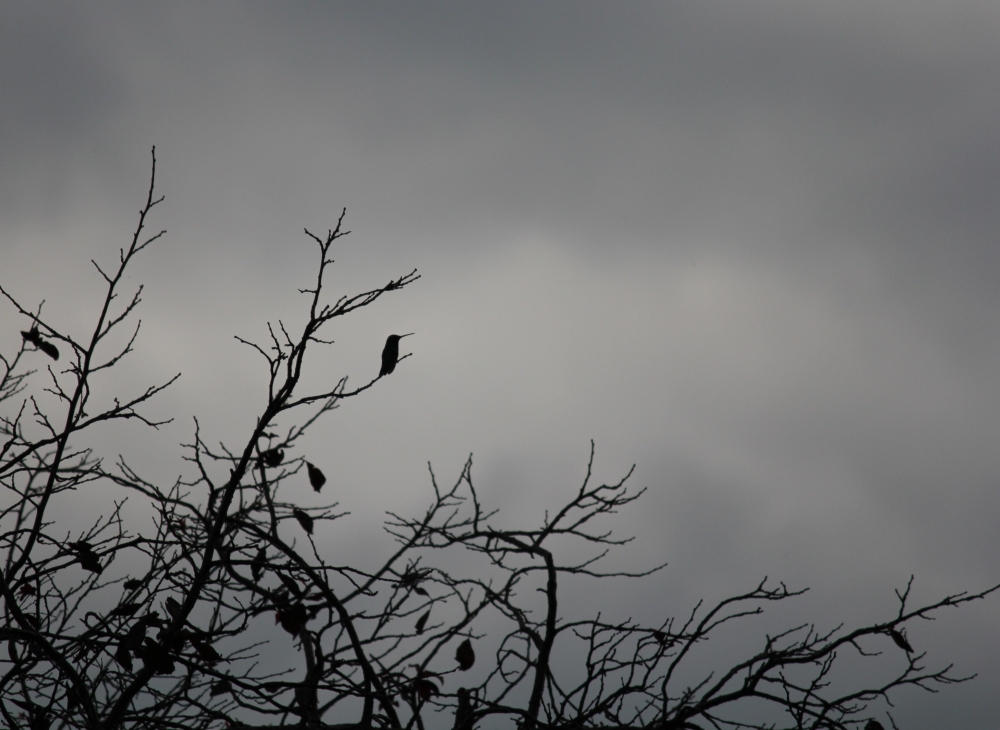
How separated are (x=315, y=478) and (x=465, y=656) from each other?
157cm

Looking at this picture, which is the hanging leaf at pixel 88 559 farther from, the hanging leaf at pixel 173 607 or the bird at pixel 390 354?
the bird at pixel 390 354

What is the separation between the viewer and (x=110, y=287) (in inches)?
200

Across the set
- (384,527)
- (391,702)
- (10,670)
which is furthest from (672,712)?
(10,670)

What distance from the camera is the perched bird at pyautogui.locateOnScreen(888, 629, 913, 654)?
5.15 meters

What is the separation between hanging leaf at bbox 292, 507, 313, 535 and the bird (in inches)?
37.1

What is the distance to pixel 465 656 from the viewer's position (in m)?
5.34

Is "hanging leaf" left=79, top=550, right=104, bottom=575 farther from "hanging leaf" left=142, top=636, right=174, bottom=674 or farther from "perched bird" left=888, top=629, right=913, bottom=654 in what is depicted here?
"perched bird" left=888, top=629, right=913, bottom=654

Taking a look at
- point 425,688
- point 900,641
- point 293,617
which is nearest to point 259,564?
point 293,617

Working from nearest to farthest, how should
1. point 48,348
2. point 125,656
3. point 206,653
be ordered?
point 125,656 → point 206,653 → point 48,348

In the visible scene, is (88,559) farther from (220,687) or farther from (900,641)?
(900,641)

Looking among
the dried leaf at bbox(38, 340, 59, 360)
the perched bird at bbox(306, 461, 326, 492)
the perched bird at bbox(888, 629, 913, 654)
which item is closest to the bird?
the perched bird at bbox(306, 461, 326, 492)

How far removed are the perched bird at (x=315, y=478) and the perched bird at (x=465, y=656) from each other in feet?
4.86

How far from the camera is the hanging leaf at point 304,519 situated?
475 cm

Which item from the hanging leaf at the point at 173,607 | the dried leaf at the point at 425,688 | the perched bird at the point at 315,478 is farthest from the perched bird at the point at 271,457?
the dried leaf at the point at 425,688
